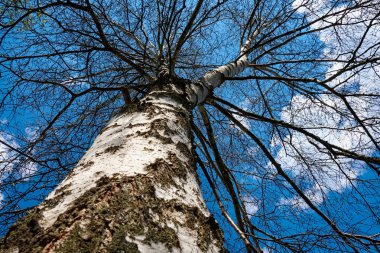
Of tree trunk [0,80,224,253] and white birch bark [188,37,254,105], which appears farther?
white birch bark [188,37,254,105]

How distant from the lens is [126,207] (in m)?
0.81

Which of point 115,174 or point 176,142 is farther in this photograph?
point 176,142

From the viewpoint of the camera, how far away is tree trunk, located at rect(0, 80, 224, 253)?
2.33 feet

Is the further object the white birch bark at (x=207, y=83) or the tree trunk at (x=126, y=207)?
the white birch bark at (x=207, y=83)

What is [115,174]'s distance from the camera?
96 cm

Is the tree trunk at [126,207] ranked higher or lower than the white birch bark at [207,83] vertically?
lower

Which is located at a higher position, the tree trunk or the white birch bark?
the white birch bark

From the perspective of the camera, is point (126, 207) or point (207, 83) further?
point (207, 83)

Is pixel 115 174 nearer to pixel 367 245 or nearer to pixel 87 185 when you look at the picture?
A: pixel 87 185

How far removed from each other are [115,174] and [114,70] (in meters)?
3.37

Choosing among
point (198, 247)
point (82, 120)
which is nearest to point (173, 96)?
point (198, 247)

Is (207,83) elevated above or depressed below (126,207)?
above

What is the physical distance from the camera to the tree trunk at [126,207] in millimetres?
710

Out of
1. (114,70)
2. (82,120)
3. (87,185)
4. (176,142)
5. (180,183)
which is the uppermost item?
(114,70)
